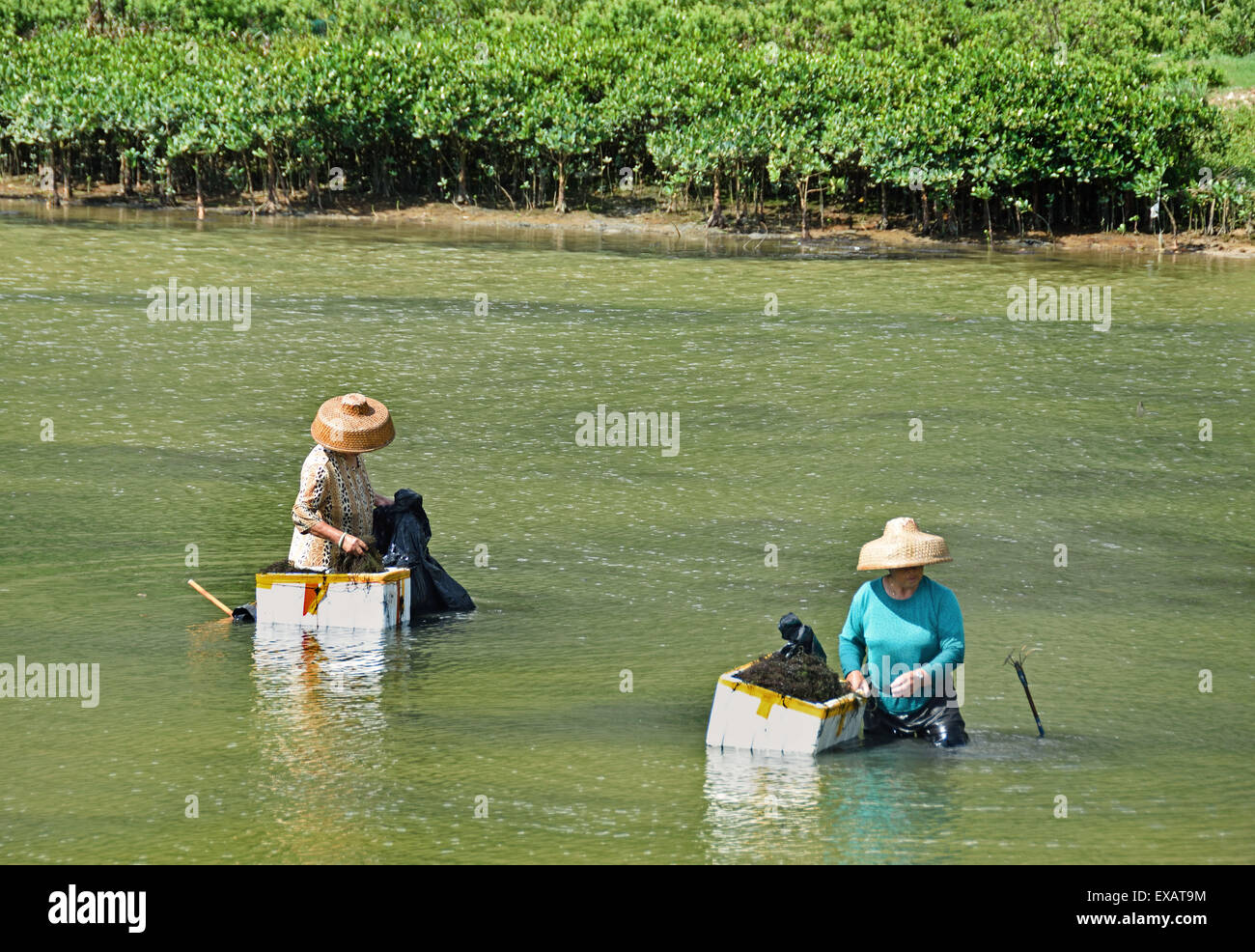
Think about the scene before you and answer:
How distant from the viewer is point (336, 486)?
8969 millimetres

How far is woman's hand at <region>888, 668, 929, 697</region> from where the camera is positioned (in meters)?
7.30

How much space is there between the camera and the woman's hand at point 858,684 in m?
7.36

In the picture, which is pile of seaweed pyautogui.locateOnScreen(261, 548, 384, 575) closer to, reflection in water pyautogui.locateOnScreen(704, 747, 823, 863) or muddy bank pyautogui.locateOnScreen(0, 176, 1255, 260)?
reflection in water pyautogui.locateOnScreen(704, 747, 823, 863)

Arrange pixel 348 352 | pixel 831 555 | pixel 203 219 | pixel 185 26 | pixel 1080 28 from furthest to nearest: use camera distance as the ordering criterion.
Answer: pixel 185 26 < pixel 1080 28 < pixel 203 219 < pixel 348 352 < pixel 831 555

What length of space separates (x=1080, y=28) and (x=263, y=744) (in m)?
34.8

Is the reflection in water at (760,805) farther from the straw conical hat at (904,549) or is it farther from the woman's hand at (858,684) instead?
A: the straw conical hat at (904,549)

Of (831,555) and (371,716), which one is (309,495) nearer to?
(371,716)

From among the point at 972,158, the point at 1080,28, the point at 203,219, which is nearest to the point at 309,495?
the point at 972,158

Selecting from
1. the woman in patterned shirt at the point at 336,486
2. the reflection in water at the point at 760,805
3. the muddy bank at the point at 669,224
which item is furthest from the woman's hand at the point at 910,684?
the muddy bank at the point at 669,224

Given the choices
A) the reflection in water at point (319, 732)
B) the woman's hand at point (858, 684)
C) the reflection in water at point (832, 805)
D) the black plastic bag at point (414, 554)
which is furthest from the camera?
the black plastic bag at point (414, 554)

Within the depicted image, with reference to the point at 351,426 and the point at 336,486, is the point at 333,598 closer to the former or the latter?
the point at 336,486

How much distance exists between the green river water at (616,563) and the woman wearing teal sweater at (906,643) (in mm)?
208

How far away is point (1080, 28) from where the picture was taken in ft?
124

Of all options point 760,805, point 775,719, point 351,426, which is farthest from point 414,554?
point 760,805
